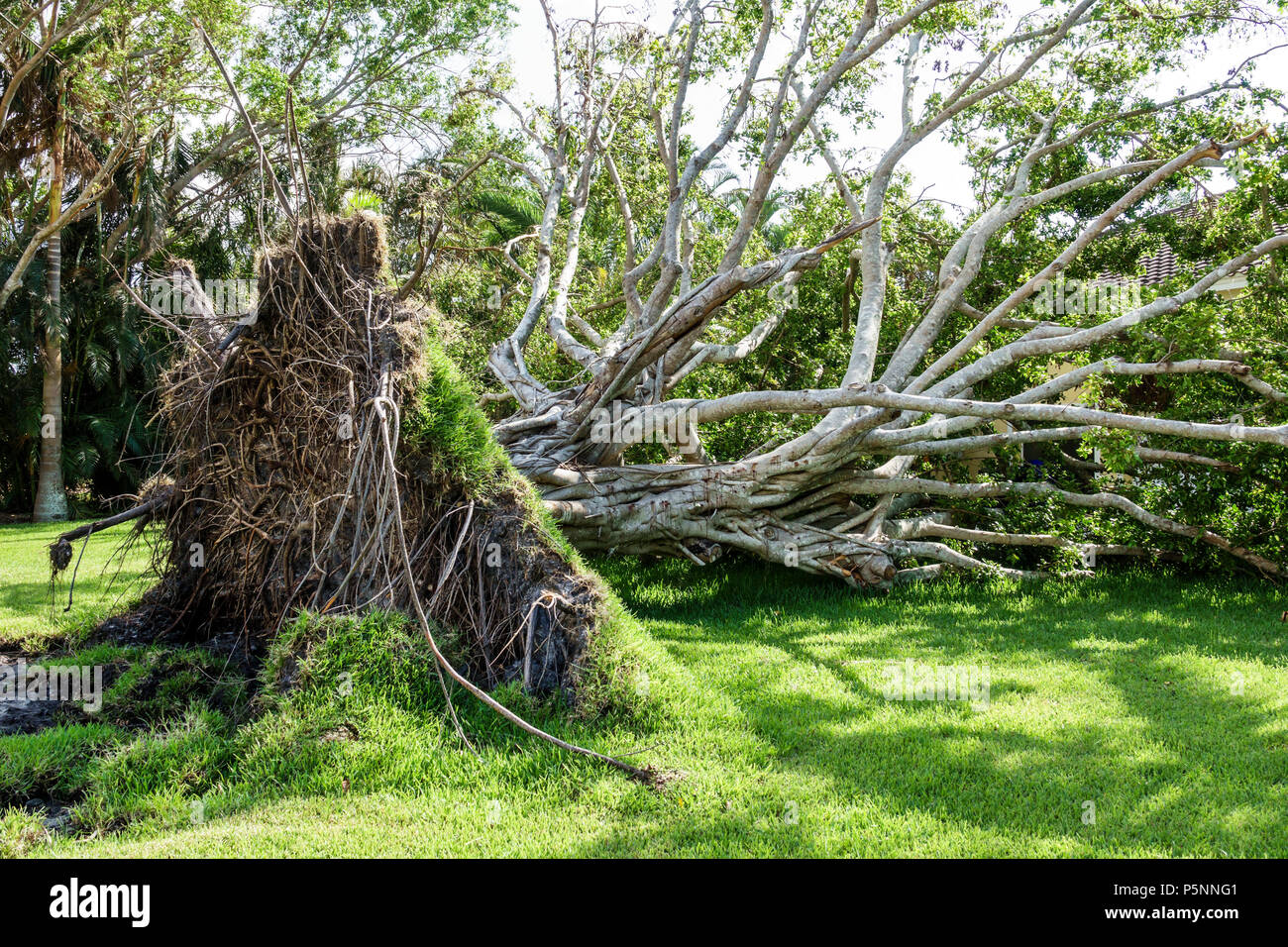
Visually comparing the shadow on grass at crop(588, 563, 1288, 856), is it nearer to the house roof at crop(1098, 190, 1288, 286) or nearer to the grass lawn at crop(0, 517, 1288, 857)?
the grass lawn at crop(0, 517, 1288, 857)

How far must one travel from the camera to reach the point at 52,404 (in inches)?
682

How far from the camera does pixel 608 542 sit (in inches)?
324

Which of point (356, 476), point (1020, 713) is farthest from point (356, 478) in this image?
point (1020, 713)

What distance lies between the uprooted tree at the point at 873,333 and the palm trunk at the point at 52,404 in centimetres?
1163

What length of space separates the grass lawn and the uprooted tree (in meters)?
2.17

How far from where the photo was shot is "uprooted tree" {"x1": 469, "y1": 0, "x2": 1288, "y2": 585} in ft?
24.5

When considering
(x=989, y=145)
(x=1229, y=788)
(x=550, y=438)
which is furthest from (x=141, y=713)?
(x=989, y=145)

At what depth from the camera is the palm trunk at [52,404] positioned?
17078 mm

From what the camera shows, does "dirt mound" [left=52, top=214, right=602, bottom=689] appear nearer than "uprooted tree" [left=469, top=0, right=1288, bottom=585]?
Yes

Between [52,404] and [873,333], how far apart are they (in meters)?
16.6

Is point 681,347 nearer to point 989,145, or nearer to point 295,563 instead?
point 295,563

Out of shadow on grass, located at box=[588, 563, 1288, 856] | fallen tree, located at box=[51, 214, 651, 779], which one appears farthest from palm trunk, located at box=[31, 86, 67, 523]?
shadow on grass, located at box=[588, 563, 1288, 856]

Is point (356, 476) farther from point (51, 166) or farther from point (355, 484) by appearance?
point (51, 166)

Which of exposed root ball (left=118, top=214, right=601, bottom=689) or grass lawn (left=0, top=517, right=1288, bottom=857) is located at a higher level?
exposed root ball (left=118, top=214, right=601, bottom=689)
